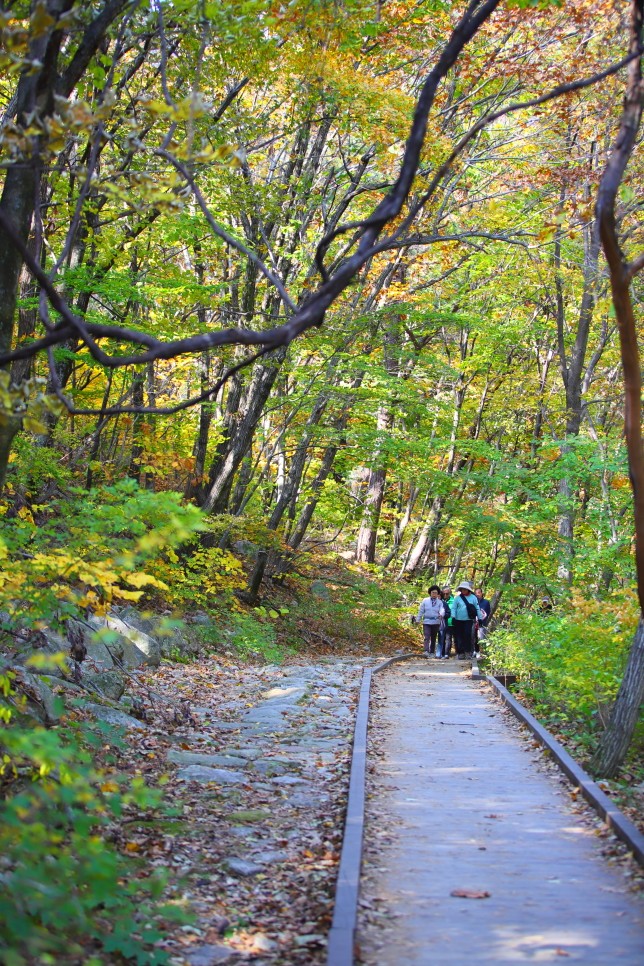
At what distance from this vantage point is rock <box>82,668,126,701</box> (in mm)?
9242

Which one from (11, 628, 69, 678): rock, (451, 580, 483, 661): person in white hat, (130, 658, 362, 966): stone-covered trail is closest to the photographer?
(130, 658, 362, 966): stone-covered trail

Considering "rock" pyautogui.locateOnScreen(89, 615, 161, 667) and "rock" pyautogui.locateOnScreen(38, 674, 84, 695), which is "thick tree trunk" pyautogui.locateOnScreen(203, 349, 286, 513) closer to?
"rock" pyautogui.locateOnScreen(89, 615, 161, 667)

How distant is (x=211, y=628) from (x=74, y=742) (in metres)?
10.2

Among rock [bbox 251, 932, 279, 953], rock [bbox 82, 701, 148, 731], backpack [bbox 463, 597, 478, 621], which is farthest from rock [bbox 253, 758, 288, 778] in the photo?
backpack [bbox 463, 597, 478, 621]

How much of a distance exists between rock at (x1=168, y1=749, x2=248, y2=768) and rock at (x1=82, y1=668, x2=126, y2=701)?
45.7 inches

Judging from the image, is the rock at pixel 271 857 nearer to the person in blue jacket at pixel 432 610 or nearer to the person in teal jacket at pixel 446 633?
the person in blue jacket at pixel 432 610

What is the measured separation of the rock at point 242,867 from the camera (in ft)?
19.7

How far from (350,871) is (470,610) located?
619 inches

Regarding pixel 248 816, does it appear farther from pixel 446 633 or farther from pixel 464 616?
pixel 446 633

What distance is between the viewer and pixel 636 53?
5.39m

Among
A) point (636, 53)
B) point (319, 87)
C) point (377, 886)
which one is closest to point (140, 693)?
point (377, 886)

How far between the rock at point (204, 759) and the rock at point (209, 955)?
138 inches

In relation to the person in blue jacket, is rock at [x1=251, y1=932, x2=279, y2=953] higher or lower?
lower

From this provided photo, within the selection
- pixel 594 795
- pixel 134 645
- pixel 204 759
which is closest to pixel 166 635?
pixel 134 645
